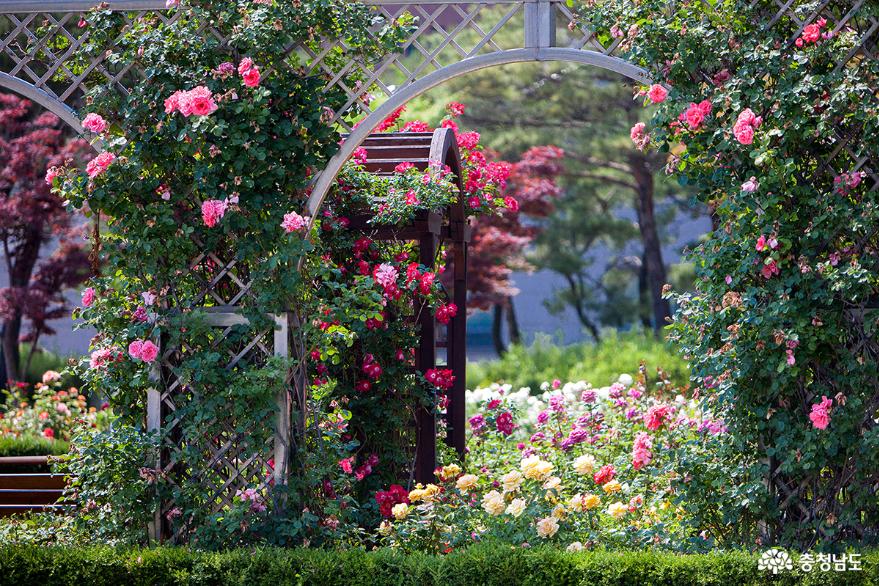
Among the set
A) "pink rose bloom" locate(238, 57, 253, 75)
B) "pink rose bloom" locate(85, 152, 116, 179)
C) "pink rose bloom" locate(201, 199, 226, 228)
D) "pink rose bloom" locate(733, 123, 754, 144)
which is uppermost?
"pink rose bloom" locate(238, 57, 253, 75)

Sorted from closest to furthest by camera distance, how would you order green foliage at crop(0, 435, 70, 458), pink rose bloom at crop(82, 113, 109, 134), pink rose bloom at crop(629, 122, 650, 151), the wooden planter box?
pink rose bloom at crop(629, 122, 650, 151), pink rose bloom at crop(82, 113, 109, 134), the wooden planter box, green foliage at crop(0, 435, 70, 458)

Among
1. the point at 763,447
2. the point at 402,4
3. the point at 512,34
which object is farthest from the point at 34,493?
the point at 512,34

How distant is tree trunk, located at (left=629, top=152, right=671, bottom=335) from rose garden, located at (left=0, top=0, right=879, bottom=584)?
8414 millimetres

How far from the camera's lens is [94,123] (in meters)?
4.27

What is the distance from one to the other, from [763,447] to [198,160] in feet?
8.23

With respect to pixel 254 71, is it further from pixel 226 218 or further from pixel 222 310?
pixel 222 310

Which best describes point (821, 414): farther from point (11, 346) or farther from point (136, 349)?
point (11, 346)

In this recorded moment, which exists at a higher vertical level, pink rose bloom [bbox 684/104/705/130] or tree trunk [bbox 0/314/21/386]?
pink rose bloom [bbox 684/104/705/130]

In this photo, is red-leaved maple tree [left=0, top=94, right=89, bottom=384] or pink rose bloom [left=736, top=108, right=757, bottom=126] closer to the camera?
pink rose bloom [left=736, top=108, right=757, bottom=126]

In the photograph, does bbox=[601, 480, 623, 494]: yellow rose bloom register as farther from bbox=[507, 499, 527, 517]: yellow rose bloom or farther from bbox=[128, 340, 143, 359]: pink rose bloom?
bbox=[128, 340, 143, 359]: pink rose bloom

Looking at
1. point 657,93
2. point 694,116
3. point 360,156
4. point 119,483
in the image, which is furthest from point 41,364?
point 694,116

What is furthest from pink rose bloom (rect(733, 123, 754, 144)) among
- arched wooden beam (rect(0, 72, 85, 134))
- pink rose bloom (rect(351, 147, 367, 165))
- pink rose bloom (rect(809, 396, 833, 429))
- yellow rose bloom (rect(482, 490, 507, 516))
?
arched wooden beam (rect(0, 72, 85, 134))

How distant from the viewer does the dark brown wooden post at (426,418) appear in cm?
541

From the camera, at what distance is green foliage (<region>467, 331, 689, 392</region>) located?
35.8 ft
